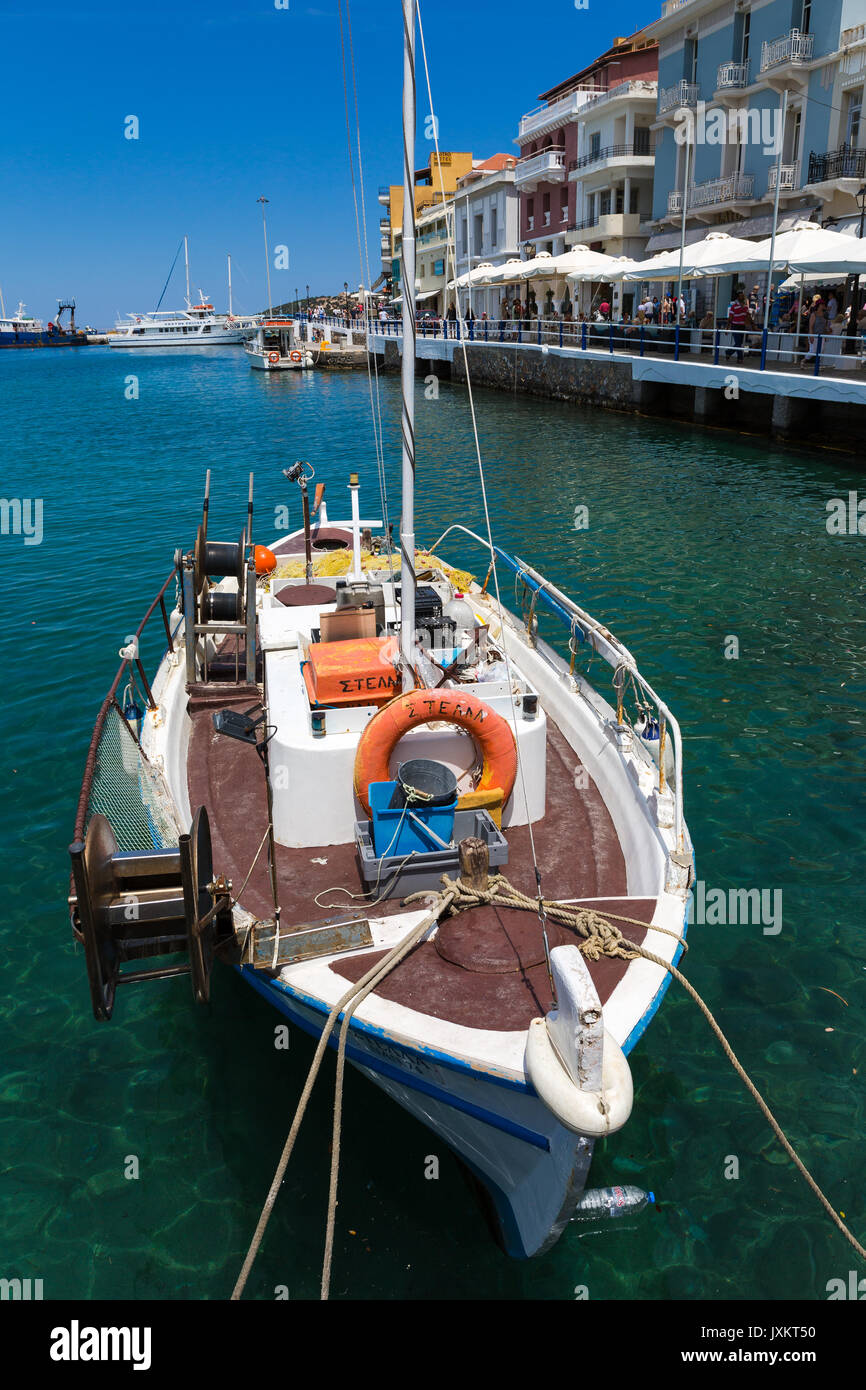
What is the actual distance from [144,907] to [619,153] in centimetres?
6079

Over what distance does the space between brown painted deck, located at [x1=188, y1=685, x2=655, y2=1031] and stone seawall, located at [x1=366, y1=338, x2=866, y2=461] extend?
20.4 metres

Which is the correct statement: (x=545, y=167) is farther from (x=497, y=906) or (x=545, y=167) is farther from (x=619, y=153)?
(x=497, y=906)

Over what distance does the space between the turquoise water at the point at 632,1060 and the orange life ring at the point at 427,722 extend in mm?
2314

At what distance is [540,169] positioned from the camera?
64688mm

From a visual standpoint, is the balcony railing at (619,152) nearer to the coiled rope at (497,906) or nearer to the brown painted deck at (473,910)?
the brown painted deck at (473,910)

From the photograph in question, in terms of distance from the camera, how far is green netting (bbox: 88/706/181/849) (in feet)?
25.1

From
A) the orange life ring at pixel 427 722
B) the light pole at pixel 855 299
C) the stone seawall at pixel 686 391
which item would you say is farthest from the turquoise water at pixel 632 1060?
the light pole at pixel 855 299

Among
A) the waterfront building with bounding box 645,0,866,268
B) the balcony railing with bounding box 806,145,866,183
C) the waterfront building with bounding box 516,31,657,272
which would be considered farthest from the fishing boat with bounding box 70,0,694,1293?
the waterfront building with bounding box 516,31,657,272

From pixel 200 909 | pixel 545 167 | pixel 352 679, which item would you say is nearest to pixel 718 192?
pixel 545 167

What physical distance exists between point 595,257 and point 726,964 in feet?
156

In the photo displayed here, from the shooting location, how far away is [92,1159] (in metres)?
6.95

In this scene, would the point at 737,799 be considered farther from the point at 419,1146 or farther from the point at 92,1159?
the point at 92,1159

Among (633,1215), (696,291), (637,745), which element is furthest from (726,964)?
(696,291)
